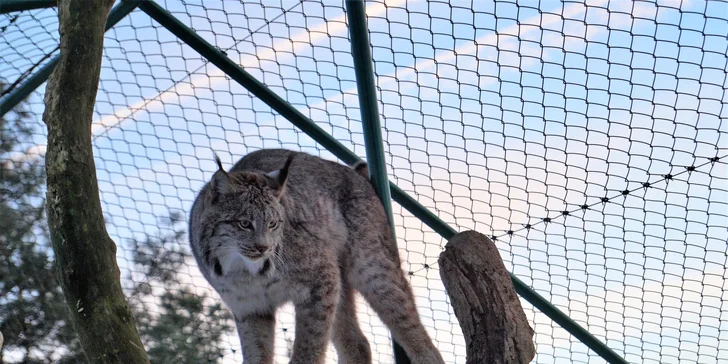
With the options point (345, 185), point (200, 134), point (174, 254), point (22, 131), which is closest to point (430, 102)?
point (345, 185)

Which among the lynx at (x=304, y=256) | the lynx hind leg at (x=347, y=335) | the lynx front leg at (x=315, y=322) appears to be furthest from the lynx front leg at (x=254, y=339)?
the lynx hind leg at (x=347, y=335)

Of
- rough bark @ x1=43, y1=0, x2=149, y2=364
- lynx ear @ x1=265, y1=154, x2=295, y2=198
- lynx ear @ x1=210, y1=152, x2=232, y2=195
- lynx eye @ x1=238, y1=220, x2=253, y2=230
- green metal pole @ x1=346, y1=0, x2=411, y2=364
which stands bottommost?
rough bark @ x1=43, y1=0, x2=149, y2=364

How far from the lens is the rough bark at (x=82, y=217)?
2.70 metres

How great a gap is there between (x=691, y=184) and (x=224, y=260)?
2.42 metres

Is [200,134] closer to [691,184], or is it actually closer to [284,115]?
[284,115]

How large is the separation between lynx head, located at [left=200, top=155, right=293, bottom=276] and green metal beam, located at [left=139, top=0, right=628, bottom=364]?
0.44 meters

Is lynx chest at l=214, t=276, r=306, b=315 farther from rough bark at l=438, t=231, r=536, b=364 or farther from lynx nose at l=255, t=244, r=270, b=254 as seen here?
rough bark at l=438, t=231, r=536, b=364

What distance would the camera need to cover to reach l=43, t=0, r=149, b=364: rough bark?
2.70 metres

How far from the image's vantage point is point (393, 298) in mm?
4660

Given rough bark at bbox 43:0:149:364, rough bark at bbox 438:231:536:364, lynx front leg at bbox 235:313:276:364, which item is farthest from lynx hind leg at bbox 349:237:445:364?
rough bark at bbox 43:0:149:364

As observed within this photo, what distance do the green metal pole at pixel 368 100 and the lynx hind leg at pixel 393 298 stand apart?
0.40 feet

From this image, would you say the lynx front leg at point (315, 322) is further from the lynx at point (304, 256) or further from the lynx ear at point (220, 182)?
the lynx ear at point (220, 182)

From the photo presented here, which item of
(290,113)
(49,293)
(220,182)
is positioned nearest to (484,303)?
(220,182)

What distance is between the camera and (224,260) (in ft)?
14.7
